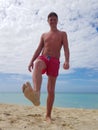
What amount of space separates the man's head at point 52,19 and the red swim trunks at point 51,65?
734mm

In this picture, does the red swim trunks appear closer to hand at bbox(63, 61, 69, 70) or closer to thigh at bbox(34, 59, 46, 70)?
thigh at bbox(34, 59, 46, 70)

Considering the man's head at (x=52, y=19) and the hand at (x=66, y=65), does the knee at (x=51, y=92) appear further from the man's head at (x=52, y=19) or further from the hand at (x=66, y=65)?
the man's head at (x=52, y=19)

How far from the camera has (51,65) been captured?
6586mm

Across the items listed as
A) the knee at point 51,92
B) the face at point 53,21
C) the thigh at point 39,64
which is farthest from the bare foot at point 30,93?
the face at point 53,21

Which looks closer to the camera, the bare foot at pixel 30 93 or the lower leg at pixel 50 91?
the bare foot at pixel 30 93

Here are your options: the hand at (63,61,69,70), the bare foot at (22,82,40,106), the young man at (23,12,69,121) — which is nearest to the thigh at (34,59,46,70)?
the young man at (23,12,69,121)

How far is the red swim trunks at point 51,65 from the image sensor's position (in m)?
6.53

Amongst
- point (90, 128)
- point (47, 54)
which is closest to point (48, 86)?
point (47, 54)

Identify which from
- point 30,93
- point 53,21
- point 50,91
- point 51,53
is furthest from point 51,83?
point 30,93

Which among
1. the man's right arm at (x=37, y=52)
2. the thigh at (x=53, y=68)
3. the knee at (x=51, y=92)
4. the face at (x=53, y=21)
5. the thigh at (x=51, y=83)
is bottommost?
the knee at (x=51, y=92)

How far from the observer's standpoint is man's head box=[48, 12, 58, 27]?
21.7 ft

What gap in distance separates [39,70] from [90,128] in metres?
1.92

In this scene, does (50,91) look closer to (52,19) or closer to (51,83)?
(51,83)

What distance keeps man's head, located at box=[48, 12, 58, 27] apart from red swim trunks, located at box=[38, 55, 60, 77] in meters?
0.73
